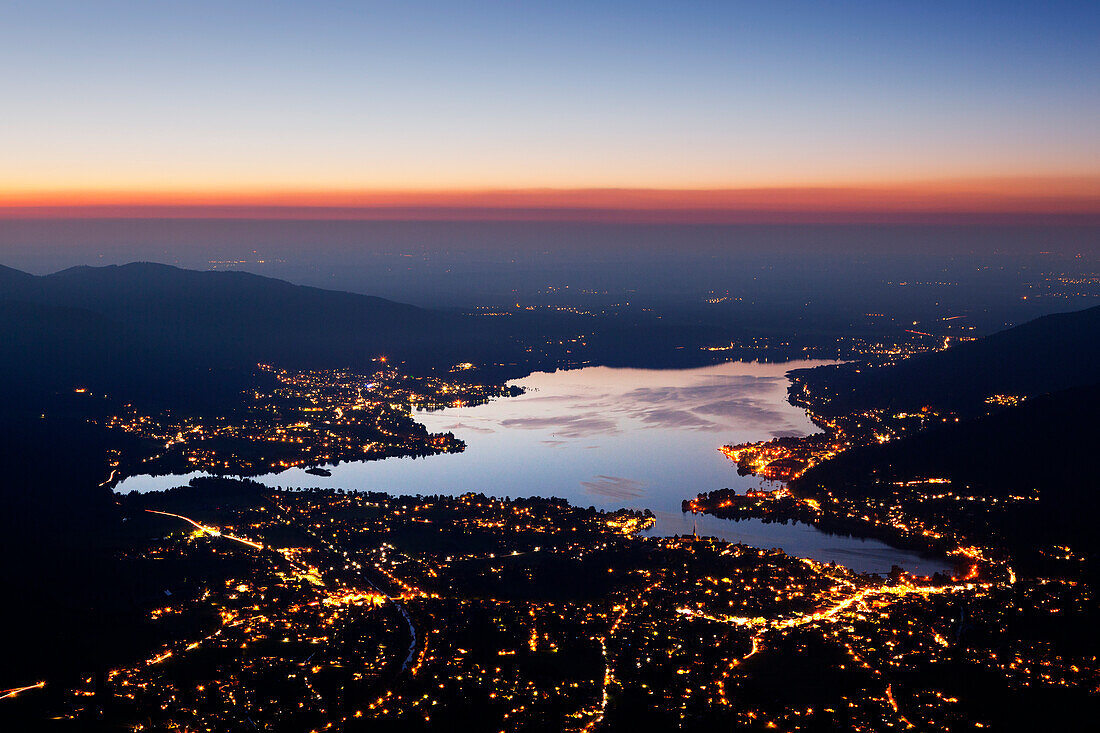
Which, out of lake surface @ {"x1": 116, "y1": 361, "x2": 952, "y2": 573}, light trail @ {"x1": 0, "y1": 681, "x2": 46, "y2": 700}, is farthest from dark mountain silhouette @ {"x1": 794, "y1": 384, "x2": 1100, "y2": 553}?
light trail @ {"x1": 0, "y1": 681, "x2": 46, "y2": 700}

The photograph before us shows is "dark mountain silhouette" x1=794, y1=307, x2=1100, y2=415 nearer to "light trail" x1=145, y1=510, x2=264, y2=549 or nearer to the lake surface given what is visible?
the lake surface

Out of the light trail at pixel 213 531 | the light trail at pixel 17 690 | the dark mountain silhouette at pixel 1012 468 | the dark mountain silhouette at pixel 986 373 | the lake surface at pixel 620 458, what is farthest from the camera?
the dark mountain silhouette at pixel 986 373

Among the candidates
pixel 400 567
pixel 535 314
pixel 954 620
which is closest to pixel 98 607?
pixel 400 567

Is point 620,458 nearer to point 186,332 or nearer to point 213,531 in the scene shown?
point 213,531

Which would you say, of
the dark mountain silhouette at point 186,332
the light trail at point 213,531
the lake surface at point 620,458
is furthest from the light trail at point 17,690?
the dark mountain silhouette at point 186,332

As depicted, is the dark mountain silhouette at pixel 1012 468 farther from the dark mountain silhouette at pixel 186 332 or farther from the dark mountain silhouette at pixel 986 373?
the dark mountain silhouette at pixel 186 332

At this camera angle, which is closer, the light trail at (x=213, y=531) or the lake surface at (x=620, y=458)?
the light trail at (x=213, y=531)

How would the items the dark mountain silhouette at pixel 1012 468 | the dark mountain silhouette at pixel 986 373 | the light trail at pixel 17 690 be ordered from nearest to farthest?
the light trail at pixel 17 690, the dark mountain silhouette at pixel 1012 468, the dark mountain silhouette at pixel 986 373
